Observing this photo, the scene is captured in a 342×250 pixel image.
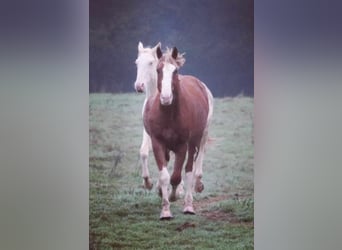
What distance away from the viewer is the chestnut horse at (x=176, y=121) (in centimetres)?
267

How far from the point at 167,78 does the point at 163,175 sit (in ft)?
1.86

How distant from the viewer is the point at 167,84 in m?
2.68

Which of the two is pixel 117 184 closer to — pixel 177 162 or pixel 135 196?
pixel 135 196

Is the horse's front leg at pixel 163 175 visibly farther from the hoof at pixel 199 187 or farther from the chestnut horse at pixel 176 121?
the hoof at pixel 199 187

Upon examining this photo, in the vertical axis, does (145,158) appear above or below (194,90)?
below

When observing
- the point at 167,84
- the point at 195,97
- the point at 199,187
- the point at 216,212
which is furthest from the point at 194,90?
the point at 216,212

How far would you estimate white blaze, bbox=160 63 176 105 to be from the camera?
8.75 ft

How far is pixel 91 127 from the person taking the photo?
2.66 meters

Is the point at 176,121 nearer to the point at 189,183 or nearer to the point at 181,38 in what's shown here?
the point at 189,183

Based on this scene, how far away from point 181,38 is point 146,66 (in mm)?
264

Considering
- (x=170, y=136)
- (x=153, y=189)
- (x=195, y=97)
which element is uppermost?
(x=195, y=97)

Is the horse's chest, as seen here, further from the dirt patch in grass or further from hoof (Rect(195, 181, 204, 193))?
the dirt patch in grass
